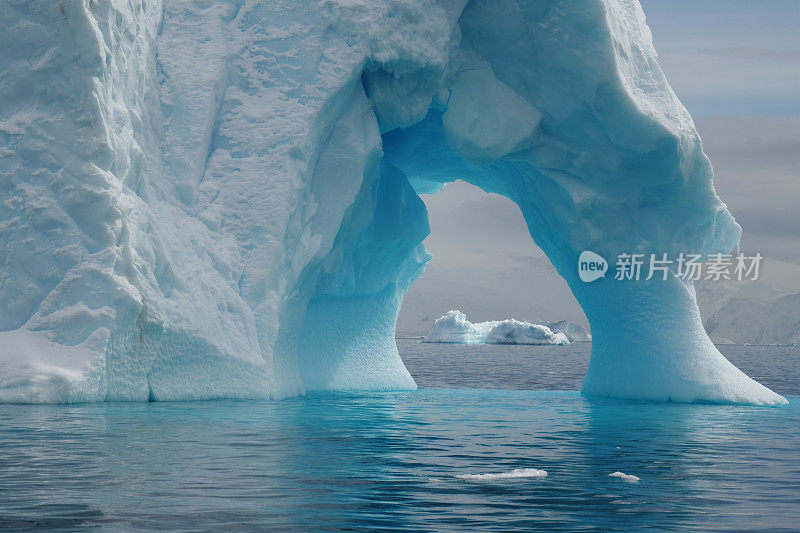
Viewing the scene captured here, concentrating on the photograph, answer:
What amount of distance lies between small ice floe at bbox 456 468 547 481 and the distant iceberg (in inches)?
2397

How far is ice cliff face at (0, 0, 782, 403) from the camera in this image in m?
12.0

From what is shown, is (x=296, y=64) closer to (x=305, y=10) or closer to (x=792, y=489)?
(x=305, y=10)

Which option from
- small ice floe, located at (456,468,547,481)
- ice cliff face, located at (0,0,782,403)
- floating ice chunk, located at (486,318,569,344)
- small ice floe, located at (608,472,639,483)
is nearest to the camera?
small ice floe, located at (456,468,547,481)

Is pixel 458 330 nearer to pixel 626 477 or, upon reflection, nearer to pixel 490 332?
pixel 490 332

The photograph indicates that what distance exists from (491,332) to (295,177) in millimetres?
58191

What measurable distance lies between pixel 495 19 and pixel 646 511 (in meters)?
11.5

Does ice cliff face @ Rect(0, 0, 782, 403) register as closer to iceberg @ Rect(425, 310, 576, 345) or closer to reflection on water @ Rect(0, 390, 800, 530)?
reflection on water @ Rect(0, 390, 800, 530)

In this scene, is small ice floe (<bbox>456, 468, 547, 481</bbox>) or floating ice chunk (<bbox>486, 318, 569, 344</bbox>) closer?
small ice floe (<bbox>456, 468, 547, 481</bbox>)

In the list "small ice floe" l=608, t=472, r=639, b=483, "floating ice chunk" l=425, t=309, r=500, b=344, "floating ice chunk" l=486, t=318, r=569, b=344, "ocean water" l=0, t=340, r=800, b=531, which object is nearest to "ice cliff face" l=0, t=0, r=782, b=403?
"ocean water" l=0, t=340, r=800, b=531

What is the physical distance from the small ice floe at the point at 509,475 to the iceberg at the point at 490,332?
6089 centimetres

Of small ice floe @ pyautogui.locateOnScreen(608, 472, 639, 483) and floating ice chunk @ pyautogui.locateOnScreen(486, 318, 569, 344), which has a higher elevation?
floating ice chunk @ pyautogui.locateOnScreen(486, 318, 569, 344)

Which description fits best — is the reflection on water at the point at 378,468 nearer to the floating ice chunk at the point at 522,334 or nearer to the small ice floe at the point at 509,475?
the small ice floe at the point at 509,475

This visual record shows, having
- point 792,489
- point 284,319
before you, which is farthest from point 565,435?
point 284,319

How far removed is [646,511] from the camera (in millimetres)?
5824
